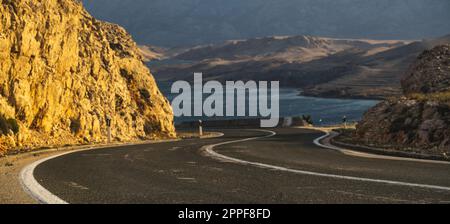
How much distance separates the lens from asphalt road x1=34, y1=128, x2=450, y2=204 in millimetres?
8172

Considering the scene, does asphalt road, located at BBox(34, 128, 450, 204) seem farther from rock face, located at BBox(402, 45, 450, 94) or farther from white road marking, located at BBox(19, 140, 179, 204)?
rock face, located at BBox(402, 45, 450, 94)

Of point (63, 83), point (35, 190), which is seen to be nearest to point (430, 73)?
point (63, 83)

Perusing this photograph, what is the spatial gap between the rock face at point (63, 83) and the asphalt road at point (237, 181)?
34.6 ft

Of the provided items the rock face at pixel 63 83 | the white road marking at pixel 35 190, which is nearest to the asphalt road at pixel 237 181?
the white road marking at pixel 35 190

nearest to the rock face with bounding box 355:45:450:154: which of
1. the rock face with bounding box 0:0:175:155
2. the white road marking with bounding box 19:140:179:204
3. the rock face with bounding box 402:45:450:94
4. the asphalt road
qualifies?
the asphalt road

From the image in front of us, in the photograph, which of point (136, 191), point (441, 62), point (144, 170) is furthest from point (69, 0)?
point (136, 191)

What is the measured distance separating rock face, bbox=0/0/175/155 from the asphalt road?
34.6ft

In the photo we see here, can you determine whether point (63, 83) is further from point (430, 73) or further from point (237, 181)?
point (237, 181)

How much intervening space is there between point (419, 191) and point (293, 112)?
164 metres

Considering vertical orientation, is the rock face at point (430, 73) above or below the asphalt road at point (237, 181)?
above

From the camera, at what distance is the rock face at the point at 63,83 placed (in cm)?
→ 2555

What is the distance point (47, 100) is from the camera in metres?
28.4

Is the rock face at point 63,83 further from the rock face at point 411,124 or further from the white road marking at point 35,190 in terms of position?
the rock face at point 411,124
